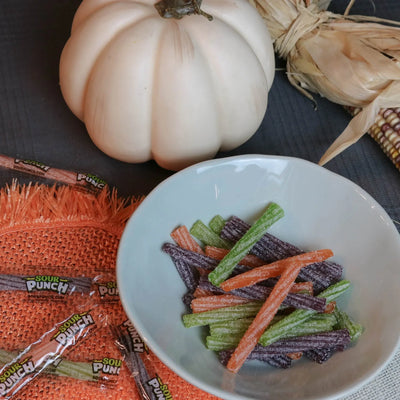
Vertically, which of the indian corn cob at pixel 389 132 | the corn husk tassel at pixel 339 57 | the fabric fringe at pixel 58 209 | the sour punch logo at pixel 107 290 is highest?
the corn husk tassel at pixel 339 57

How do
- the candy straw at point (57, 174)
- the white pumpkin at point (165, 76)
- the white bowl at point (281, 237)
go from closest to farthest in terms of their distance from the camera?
the white bowl at point (281, 237) → the white pumpkin at point (165, 76) → the candy straw at point (57, 174)

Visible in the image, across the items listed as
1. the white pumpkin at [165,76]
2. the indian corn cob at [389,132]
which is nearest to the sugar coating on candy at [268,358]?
the white pumpkin at [165,76]

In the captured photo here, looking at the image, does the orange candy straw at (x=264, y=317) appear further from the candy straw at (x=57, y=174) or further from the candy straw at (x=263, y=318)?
the candy straw at (x=57, y=174)

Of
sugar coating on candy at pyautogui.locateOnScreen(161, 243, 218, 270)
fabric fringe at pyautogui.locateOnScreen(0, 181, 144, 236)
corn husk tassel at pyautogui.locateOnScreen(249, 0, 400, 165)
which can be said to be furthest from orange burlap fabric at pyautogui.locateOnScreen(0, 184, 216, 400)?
corn husk tassel at pyautogui.locateOnScreen(249, 0, 400, 165)

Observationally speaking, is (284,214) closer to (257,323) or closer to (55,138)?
(257,323)

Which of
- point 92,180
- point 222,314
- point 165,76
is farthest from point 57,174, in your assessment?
point 222,314

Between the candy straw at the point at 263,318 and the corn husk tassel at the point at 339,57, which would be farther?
the corn husk tassel at the point at 339,57
